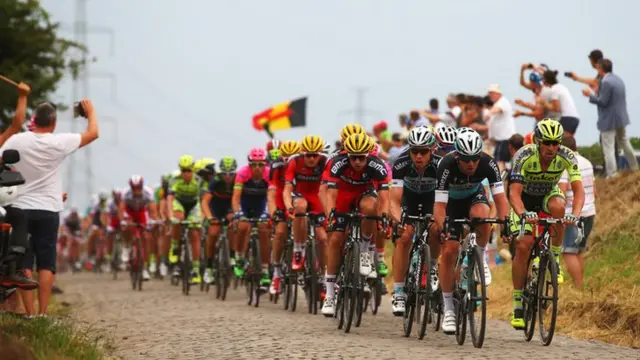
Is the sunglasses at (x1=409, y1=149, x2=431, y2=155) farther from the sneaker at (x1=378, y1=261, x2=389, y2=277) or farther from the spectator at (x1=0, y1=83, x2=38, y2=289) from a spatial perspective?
the spectator at (x1=0, y1=83, x2=38, y2=289)

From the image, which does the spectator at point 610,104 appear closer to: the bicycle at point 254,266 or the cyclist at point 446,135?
the bicycle at point 254,266

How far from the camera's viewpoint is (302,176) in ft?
63.4

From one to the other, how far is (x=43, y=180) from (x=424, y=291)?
13.2 feet

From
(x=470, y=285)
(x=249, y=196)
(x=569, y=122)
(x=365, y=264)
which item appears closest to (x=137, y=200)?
(x=249, y=196)

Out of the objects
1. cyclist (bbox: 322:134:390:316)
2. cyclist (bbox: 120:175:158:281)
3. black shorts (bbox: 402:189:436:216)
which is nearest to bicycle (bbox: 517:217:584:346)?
black shorts (bbox: 402:189:436:216)

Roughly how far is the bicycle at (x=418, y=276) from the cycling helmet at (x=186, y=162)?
1161 cm

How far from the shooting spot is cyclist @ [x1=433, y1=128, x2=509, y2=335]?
13.9 metres

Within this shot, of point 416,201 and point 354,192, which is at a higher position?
point 354,192

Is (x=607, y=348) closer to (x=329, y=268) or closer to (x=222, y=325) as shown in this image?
(x=329, y=268)

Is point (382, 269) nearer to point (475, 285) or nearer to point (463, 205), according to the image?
point (463, 205)

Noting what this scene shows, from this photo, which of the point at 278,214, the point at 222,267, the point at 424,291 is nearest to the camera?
the point at 424,291

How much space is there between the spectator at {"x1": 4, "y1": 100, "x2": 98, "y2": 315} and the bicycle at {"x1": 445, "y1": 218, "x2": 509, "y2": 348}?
3.82 m

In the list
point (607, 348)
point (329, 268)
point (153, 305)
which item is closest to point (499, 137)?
point (153, 305)

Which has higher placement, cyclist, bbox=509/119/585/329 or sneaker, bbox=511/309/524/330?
cyclist, bbox=509/119/585/329
